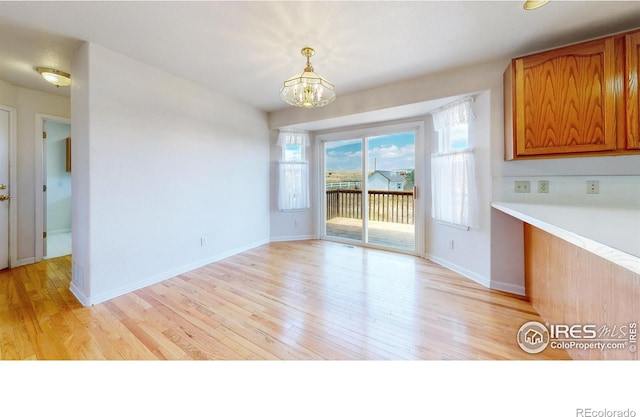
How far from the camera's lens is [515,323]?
1736 millimetres

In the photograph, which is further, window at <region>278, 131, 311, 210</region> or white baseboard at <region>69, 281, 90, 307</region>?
window at <region>278, 131, 311, 210</region>

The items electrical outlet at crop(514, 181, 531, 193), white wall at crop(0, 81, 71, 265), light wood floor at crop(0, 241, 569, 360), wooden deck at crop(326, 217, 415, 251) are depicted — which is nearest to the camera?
light wood floor at crop(0, 241, 569, 360)

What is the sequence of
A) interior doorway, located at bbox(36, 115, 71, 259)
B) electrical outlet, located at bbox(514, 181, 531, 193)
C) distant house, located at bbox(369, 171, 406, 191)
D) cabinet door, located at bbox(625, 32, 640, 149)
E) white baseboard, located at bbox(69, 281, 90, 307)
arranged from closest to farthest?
cabinet door, located at bbox(625, 32, 640, 149), white baseboard, located at bbox(69, 281, 90, 307), electrical outlet, located at bbox(514, 181, 531, 193), distant house, located at bbox(369, 171, 406, 191), interior doorway, located at bbox(36, 115, 71, 259)

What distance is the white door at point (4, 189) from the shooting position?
2791 mm

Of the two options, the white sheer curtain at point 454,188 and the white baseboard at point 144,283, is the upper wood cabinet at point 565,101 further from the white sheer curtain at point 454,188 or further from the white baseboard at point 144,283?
the white baseboard at point 144,283

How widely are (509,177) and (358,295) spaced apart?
6.12 feet

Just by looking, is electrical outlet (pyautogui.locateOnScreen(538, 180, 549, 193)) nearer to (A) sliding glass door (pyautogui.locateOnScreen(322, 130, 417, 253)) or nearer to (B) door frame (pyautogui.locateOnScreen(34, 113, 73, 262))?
(A) sliding glass door (pyautogui.locateOnScreen(322, 130, 417, 253))

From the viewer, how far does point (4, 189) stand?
2832mm

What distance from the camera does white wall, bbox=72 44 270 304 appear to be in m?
2.06

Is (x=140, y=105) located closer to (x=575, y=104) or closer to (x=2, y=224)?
(x=2, y=224)

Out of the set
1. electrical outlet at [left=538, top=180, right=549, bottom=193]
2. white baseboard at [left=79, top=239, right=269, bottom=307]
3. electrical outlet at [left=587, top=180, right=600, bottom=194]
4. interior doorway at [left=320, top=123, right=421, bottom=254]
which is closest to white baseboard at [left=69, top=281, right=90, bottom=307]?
white baseboard at [left=79, top=239, right=269, bottom=307]

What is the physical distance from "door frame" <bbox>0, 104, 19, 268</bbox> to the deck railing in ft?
14.2
